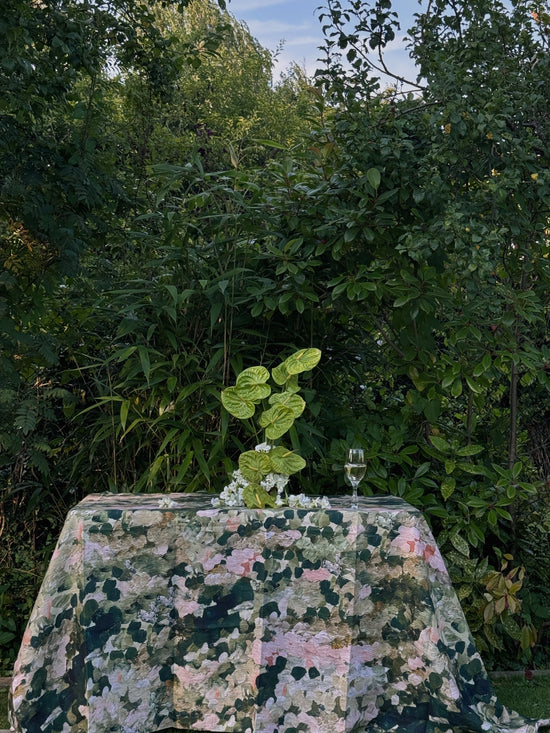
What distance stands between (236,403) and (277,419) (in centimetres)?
14

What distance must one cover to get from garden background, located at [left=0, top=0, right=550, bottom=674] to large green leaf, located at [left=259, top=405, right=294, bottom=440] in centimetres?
57

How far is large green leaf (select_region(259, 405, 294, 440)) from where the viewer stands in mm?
2590

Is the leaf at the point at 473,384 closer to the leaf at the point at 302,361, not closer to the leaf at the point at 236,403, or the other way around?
the leaf at the point at 302,361

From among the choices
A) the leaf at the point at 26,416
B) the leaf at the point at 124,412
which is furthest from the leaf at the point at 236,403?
the leaf at the point at 26,416

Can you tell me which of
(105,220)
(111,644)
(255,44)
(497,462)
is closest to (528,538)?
(497,462)

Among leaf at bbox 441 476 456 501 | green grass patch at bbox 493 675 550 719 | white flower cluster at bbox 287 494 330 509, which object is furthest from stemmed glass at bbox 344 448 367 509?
green grass patch at bbox 493 675 550 719

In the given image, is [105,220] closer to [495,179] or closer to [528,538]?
[495,179]

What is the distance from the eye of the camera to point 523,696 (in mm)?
3160

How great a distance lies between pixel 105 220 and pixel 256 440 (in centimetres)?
126

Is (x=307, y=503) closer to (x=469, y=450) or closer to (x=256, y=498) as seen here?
(x=256, y=498)

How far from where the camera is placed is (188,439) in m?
3.25

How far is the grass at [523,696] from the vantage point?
9.83ft

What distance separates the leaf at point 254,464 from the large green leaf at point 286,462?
0.8 inches

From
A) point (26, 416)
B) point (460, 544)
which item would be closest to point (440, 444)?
point (460, 544)
